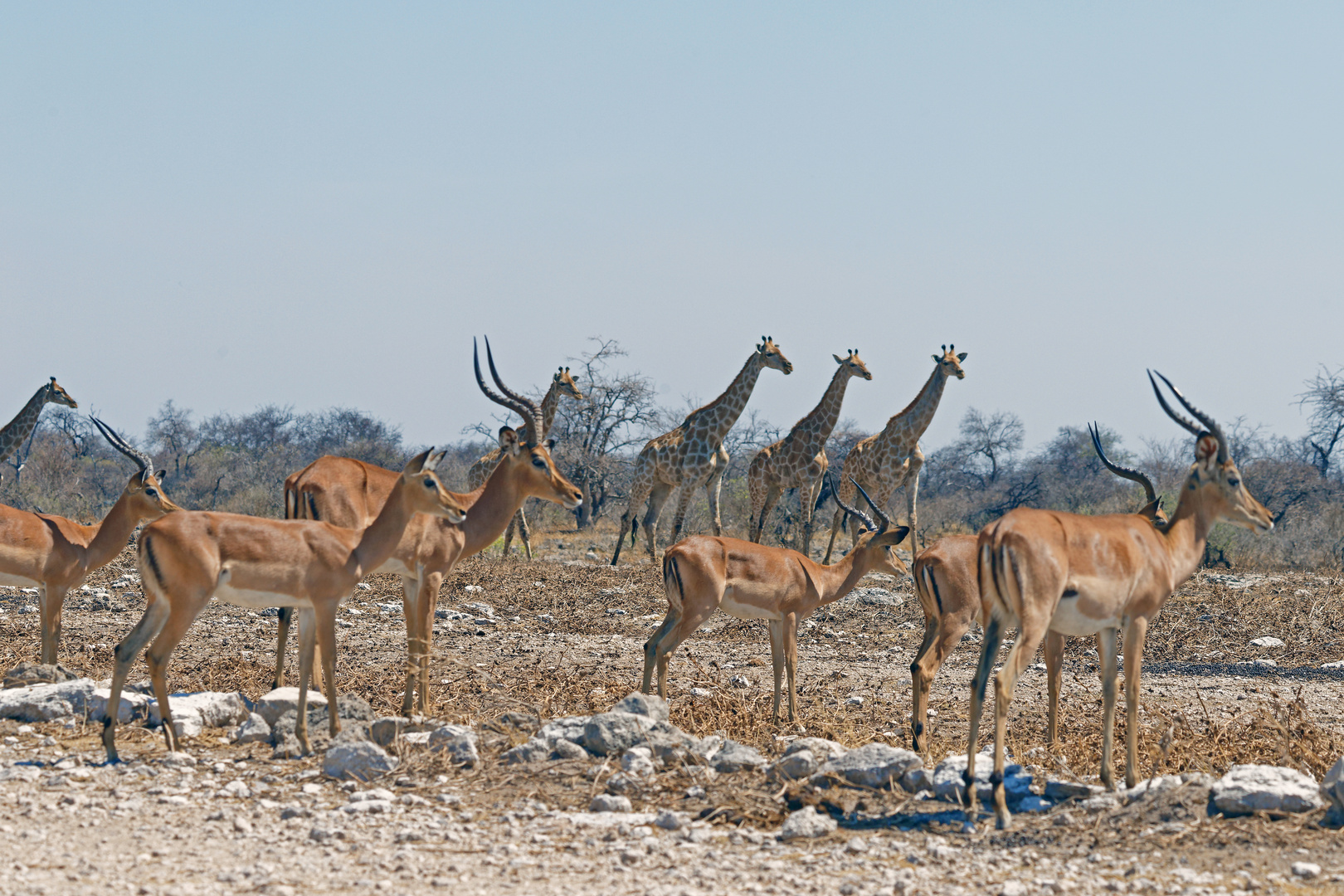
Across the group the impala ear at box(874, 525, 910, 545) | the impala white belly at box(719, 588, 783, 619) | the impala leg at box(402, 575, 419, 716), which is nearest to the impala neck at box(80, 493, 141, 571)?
the impala leg at box(402, 575, 419, 716)

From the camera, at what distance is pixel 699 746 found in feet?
24.2

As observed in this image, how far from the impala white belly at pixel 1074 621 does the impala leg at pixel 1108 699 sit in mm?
168

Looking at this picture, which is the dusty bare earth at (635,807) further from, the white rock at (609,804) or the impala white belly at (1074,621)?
the impala white belly at (1074,621)

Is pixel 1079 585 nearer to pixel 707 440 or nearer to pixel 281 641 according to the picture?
pixel 281 641

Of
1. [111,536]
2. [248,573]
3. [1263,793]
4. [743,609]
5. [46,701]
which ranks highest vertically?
[111,536]

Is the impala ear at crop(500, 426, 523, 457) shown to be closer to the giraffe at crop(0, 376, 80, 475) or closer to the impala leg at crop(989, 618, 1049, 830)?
the impala leg at crop(989, 618, 1049, 830)

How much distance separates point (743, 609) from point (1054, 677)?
2.59 m

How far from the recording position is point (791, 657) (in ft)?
31.9

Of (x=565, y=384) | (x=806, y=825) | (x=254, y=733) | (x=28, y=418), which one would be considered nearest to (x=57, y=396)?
(x=28, y=418)

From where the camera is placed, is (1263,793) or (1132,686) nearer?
(1263,793)

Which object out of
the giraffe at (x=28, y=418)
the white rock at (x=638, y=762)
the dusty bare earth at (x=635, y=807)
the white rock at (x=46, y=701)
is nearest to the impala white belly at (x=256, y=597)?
the dusty bare earth at (x=635, y=807)

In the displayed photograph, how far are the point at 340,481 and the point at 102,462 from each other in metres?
38.7

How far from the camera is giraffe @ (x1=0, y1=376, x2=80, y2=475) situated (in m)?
18.0

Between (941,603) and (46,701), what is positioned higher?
(941,603)
